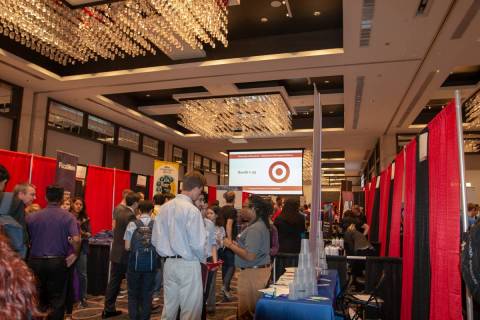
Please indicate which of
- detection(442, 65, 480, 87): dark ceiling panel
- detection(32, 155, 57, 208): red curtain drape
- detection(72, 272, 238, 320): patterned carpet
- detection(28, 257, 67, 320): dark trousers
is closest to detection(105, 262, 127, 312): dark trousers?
detection(72, 272, 238, 320): patterned carpet

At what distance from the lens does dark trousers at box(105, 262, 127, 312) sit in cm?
430

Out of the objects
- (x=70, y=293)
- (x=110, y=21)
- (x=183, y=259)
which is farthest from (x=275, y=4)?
(x=70, y=293)

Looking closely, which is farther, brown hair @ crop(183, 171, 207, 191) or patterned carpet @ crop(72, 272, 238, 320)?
patterned carpet @ crop(72, 272, 238, 320)

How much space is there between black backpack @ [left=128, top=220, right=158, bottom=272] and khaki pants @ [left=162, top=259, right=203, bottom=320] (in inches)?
33.4

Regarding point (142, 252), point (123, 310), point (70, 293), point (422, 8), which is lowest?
point (123, 310)

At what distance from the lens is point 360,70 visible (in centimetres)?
670

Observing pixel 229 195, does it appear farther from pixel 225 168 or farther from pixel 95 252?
pixel 225 168

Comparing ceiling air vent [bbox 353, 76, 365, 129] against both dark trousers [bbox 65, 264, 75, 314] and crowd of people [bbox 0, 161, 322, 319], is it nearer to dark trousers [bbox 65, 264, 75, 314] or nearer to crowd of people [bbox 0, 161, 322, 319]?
crowd of people [bbox 0, 161, 322, 319]

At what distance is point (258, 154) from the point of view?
393 inches

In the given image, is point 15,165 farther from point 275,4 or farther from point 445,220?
point 445,220

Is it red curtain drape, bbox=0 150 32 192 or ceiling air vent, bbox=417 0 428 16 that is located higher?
ceiling air vent, bbox=417 0 428 16

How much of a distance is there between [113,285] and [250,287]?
1.77 metres

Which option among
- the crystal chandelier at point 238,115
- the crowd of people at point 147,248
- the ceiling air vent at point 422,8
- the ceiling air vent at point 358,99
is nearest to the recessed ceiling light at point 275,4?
the ceiling air vent at point 422,8

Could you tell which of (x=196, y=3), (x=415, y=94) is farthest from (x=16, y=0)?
(x=415, y=94)
